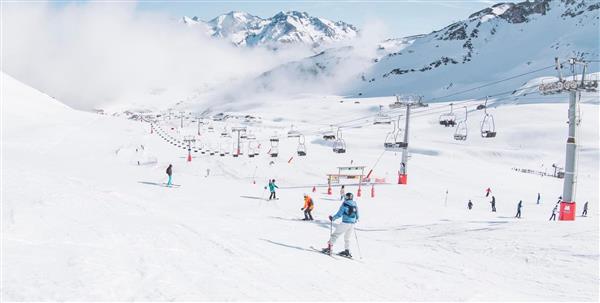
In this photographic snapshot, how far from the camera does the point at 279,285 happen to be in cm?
913

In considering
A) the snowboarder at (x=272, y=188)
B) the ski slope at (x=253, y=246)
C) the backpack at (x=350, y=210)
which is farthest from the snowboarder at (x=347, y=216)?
the snowboarder at (x=272, y=188)

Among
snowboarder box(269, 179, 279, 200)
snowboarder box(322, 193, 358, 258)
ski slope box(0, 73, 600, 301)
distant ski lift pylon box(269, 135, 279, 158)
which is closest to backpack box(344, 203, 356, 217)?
snowboarder box(322, 193, 358, 258)

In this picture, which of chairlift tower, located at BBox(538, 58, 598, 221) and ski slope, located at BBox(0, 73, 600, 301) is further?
chairlift tower, located at BBox(538, 58, 598, 221)

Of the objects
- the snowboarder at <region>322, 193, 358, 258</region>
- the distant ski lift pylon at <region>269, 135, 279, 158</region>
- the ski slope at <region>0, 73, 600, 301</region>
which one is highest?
the distant ski lift pylon at <region>269, 135, 279, 158</region>

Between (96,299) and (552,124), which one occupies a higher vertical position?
(552,124)

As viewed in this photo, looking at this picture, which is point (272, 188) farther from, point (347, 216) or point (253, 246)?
point (347, 216)

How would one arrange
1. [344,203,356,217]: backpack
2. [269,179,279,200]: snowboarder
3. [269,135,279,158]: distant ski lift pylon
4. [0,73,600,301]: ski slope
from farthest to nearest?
[269,135,279,158]: distant ski lift pylon, [269,179,279,200]: snowboarder, [344,203,356,217]: backpack, [0,73,600,301]: ski slope

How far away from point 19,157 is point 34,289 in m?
34.6

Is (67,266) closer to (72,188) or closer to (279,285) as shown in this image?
(279,285)

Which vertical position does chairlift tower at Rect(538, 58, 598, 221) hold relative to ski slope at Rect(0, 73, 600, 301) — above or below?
above

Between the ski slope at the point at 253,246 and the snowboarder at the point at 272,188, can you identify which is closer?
the ski slope at the point at 253,246

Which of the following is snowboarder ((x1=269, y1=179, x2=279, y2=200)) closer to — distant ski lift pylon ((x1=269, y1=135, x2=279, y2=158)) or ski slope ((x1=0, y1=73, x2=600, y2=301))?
ski slope ((x1=0, y1=73, x2=600, y2=301))

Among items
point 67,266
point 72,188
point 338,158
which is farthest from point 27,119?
point 67,266

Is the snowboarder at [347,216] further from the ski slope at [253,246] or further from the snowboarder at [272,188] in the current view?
the snowboarder at [272,188]
